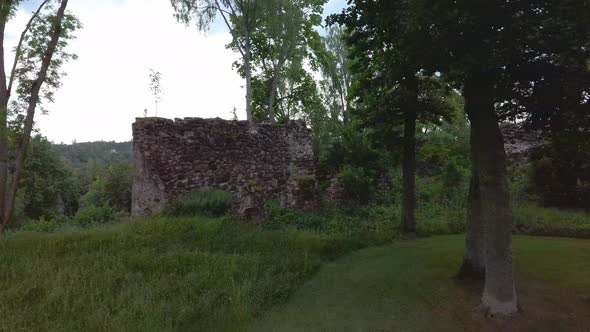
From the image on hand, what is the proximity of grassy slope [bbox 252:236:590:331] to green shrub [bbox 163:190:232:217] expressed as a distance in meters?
3.91

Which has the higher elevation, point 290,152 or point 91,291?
point 290,152

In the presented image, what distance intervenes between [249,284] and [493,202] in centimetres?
351

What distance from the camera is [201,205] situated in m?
9.31

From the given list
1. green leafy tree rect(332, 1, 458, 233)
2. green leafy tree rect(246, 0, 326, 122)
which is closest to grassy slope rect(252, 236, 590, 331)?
green leafy tree rect(332, 1, 458, 233)

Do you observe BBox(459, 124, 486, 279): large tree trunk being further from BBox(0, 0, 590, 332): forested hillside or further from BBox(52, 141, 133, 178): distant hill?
BBox(52, 141, 133, 178): distant hill

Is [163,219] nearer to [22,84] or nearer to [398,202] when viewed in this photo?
[22,84]

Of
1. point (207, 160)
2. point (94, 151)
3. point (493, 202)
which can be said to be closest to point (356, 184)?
point (207, 160)

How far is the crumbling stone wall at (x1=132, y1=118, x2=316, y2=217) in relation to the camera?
992 cm

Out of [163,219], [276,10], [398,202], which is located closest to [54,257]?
[163,219]

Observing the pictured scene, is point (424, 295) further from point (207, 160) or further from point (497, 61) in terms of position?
point (207, 160)

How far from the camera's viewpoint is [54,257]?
5832 mm

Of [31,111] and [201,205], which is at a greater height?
[31,111]

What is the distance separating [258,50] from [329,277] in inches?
653

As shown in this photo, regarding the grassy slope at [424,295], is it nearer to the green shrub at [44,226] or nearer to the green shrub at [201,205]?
the green shrub at [201,205]
